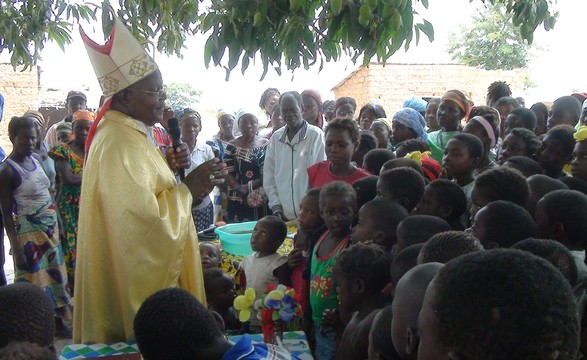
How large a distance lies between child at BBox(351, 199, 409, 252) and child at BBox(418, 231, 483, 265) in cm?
91

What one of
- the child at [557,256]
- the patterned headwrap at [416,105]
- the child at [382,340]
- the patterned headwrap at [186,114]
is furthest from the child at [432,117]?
the child at [382,340]

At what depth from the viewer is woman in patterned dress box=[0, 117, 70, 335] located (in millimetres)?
5168

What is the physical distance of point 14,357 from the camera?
179 cm

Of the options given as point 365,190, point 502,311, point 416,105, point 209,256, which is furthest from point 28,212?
point 416,105

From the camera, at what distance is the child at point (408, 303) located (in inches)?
67.9

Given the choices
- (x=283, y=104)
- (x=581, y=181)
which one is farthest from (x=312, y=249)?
(x=283, y=104)

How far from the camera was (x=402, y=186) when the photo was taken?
3461 millimetres

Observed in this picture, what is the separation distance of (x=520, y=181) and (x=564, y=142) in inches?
A: 50.4

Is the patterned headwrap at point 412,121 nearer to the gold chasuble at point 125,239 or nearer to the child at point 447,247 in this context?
the gold chasuble at point 125,239

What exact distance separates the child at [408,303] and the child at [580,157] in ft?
7.96

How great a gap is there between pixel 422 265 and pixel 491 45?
2851 centimetres

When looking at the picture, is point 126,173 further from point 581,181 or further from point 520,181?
point 581,181

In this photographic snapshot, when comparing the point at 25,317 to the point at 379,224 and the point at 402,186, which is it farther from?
the point at 402,186

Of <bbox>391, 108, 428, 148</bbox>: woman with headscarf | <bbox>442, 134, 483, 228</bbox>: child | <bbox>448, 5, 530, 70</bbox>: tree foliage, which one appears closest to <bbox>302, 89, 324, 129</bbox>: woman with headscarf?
<bbox>391, 108, 428, 148</bbox>: woman with headscarf
